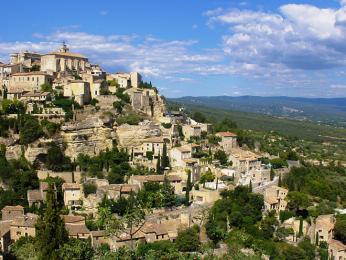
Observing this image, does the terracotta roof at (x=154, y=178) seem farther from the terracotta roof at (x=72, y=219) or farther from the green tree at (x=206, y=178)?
the terracotta roof at (x=72, y=219)

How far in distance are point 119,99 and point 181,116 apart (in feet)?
39.1

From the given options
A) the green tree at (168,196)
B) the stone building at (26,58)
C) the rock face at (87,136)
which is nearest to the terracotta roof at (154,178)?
the green tree at (168,196)

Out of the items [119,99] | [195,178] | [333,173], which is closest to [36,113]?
[119,99]

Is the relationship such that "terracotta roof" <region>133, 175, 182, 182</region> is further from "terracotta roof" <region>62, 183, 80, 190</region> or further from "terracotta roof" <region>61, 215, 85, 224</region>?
"terracotta roof" <region>61, 215, 85, 224</region>

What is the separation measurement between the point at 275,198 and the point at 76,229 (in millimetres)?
20154

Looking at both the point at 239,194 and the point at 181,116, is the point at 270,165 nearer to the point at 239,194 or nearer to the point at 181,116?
the point at 239,194

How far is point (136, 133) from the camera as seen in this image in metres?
56.8

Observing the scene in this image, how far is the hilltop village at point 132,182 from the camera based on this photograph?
4012cm

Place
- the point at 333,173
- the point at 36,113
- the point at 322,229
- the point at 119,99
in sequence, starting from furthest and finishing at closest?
the point at 333,173, the point at 119,99, the point at 36,113, the point at 322,229

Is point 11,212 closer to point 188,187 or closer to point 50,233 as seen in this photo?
point 50,233

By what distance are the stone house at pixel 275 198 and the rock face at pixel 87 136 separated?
1849 centimetres

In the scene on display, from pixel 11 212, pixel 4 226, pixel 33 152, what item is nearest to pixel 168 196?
pixel 11 212

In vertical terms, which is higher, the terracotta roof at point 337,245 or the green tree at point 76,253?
the green tree at point 76,253

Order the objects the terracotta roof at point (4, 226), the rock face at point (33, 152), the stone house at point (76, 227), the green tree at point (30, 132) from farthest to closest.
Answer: the green tree at point (30, 132) < the rock face at point (33, 152) < the terracotta roof at point (4, 226) < the stone house at point (76, 227)
